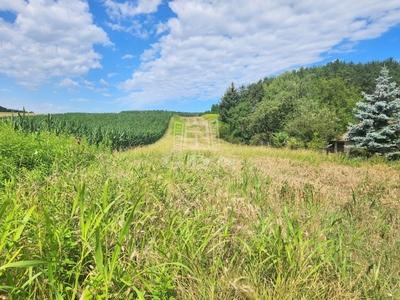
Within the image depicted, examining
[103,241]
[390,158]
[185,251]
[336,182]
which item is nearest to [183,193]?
[185,251]

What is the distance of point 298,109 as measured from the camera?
3216 centimetres

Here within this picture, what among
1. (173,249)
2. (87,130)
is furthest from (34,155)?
(87,130)

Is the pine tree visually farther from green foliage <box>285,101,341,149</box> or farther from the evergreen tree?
the evergreen tree

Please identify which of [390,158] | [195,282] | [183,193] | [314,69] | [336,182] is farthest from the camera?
[314,69]

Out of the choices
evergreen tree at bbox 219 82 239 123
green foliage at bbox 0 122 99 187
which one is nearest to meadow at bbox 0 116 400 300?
green foliage at bbox 0 122 99 187

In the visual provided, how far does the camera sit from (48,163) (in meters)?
4.99

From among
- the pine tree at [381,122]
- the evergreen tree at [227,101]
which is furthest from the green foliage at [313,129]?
the evergreen tree at [227,101]

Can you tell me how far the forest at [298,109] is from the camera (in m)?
25.2

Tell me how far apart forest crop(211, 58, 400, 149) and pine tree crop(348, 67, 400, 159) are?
127 centimetres

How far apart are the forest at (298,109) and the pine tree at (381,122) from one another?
1.27 metres

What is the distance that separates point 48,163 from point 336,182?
7.28 m

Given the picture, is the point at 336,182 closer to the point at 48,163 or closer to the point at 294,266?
the point at 294,266

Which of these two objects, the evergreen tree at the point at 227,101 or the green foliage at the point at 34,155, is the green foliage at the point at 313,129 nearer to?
the green foliage at the point at 34,155

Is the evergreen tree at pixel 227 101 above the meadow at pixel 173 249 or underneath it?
above
